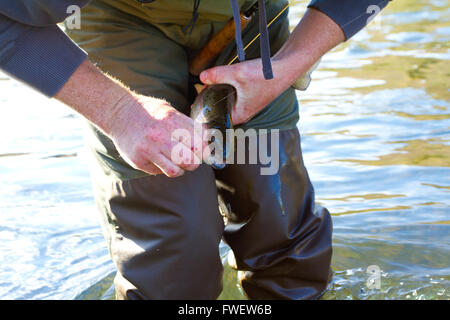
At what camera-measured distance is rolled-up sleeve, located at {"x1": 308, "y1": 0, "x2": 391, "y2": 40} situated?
6.22 feet

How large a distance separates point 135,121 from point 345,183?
1.90 metres

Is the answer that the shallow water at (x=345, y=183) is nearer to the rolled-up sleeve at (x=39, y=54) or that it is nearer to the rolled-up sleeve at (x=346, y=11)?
the rolled-up sleeve at (x=346, y=11)

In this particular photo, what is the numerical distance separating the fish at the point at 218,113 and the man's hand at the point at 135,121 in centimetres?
14

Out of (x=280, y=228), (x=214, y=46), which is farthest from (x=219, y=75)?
(x=280, y=228)

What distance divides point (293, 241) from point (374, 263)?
1.76ft

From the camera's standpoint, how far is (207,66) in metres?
1.98

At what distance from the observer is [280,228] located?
2059 mm

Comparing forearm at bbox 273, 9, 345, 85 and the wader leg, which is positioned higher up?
forearm at bbox 273, 9, 345, 85

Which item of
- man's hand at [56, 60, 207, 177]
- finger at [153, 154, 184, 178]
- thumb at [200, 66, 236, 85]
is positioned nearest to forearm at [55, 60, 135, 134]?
man's hand at [56, 60, 207, 177]

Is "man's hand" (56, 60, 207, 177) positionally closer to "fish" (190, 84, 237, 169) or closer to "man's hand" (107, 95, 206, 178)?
"man's hand" (107, 95, 206, 178)

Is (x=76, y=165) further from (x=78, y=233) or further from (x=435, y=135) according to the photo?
(x=435, y=135)

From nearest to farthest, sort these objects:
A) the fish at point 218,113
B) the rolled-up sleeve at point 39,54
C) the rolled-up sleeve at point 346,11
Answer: the rolled-up sleeve at point 39,54
the fish at point 218,113
the rolled-up sleeve at point 346,11


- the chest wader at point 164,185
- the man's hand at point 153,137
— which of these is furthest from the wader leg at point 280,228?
the man's hand at point 153,137

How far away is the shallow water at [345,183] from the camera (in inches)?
97.5
